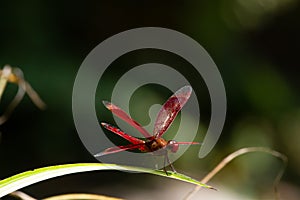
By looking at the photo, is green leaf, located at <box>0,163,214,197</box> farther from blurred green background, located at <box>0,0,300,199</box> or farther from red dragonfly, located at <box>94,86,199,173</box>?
blurred green background, located at <box>0,0,300,199</box>

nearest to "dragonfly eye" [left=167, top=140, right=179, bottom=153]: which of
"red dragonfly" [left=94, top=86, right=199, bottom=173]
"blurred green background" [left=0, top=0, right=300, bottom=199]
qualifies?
"red dragonfly" [left=94, top=86, right=199, bottom=173]

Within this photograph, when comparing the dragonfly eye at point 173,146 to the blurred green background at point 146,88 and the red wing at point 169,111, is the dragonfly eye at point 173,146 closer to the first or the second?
the red wing at point 169,111

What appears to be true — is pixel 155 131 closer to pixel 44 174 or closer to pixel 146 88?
pixel 44 174

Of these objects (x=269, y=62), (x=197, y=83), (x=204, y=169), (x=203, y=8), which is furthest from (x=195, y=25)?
(x=204, y=169)

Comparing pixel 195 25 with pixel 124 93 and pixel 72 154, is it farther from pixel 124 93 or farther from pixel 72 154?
pixel 72 154

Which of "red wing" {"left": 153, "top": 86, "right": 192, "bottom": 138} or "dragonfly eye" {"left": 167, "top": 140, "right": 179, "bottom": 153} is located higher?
"red wing" {"left": 153, "top": 86, "right": 192, "bottom": 138}
